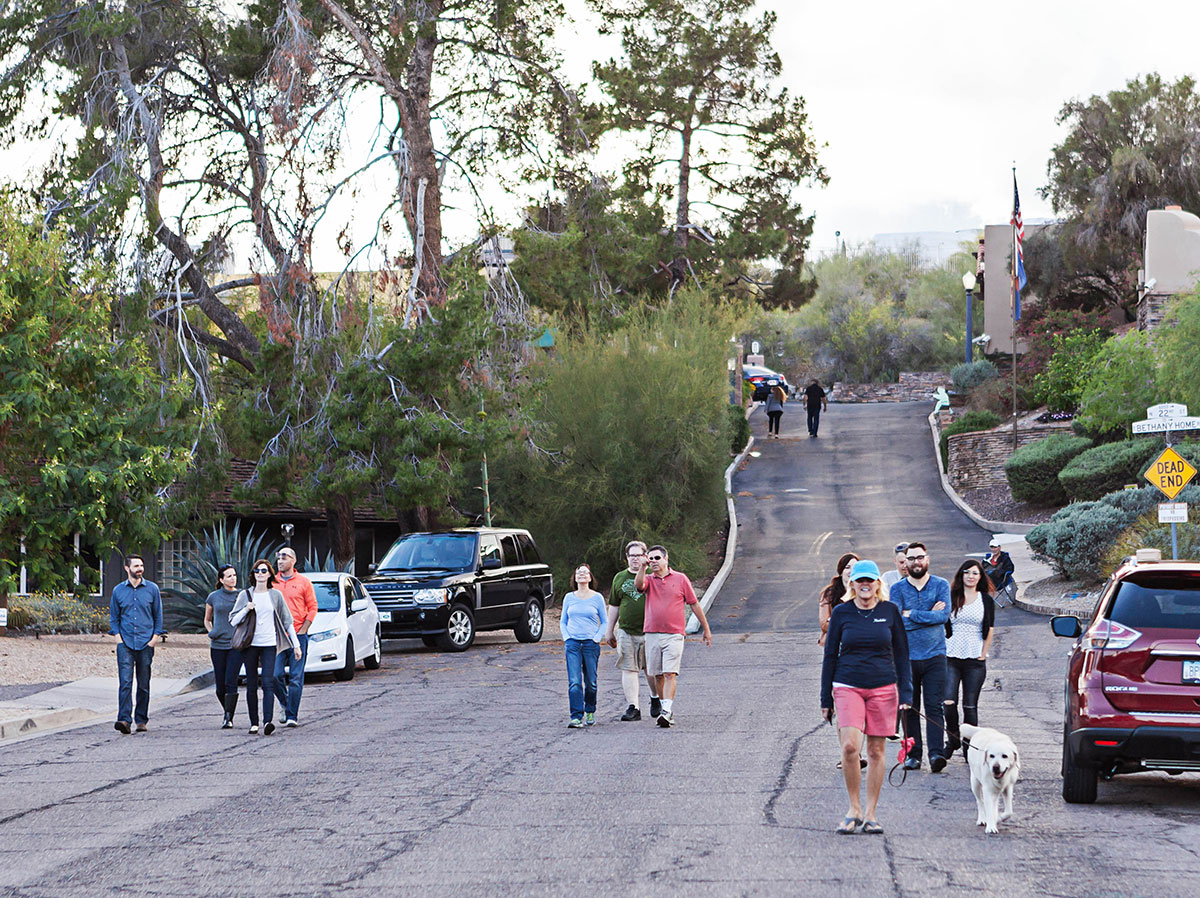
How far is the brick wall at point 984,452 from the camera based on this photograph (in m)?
43.4

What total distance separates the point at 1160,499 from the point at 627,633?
710 inches

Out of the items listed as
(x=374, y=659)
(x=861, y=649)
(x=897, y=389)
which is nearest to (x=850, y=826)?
(x=861, y=649)

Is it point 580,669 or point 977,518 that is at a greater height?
point 977,518

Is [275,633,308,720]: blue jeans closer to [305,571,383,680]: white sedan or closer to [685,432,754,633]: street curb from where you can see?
[305,571,383,680]: white sedan

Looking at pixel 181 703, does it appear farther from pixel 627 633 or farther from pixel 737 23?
pixel 737 23

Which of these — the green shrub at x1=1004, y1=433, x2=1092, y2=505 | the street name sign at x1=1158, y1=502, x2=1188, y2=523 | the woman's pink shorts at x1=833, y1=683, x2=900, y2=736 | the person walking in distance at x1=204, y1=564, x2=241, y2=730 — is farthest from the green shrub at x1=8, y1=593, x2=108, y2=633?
the green shrub at x1=1004, y1=433, x2=1092, y2=505

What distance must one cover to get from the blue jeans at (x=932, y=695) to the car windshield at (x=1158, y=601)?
175 centimetres

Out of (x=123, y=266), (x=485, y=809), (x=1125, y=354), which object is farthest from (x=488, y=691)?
(x=1125, y=354)

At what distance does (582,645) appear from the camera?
14125mm

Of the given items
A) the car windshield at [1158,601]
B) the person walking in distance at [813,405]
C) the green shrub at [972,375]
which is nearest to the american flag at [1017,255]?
the person walking in distance at [813,405]

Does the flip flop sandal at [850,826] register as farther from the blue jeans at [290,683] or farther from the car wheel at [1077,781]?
the blue jeans at [290,683]

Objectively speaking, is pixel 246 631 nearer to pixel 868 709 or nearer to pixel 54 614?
pixel 868 709

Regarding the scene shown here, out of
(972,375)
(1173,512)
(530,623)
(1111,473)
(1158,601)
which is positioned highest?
(972,375)

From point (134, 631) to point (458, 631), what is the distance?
8965 mm
